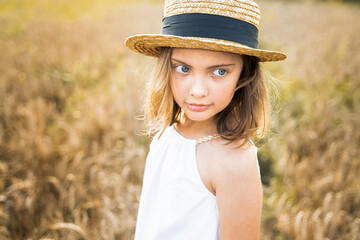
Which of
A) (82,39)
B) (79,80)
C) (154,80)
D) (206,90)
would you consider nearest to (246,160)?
(206,90)

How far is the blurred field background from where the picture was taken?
2.04 m

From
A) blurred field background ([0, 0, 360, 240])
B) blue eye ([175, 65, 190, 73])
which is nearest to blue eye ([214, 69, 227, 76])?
blue eye ([175, 65, 190, 73])

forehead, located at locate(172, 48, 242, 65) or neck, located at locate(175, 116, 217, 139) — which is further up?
forehead, located at locate(172, 48, 242, 65)

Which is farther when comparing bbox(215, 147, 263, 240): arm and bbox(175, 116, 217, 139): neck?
bbox(175, 116, 217, 139): neck

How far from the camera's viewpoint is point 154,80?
1.28 m

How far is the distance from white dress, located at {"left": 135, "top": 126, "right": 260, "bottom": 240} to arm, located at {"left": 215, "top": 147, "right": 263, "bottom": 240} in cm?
9

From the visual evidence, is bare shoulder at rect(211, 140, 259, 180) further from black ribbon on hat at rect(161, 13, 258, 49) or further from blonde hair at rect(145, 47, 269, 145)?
black ribbon on hat at rect(161, 13, 258, 49)

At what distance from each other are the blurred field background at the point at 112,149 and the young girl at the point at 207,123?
0.45m

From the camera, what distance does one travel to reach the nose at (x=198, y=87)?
3.50 ft

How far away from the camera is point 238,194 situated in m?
1.02

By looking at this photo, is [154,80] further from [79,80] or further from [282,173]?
[79,80]

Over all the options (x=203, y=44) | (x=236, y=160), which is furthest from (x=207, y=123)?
(x=203, y=44)

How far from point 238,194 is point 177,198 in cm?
27

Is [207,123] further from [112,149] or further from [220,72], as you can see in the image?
[112,149]
